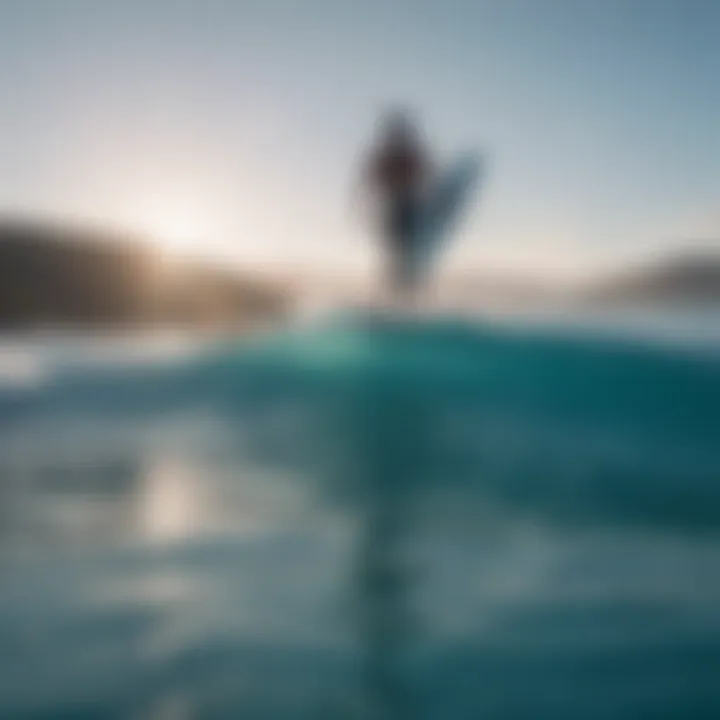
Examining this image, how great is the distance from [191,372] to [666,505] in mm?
1144

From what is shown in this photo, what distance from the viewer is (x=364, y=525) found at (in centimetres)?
159

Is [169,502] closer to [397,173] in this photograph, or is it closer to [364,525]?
[364,525]

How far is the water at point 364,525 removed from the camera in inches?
47.8

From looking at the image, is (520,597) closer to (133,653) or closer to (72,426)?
(133,653)

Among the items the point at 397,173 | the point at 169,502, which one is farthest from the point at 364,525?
the point at 397,173

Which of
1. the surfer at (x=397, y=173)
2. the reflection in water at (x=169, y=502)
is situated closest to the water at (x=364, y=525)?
the reflection in water at (x=169, y=502)

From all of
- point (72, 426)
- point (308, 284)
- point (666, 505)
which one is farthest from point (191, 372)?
point (666, 505)

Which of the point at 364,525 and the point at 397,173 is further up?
the point at 397,173

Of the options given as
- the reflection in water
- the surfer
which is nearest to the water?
the reflection in water

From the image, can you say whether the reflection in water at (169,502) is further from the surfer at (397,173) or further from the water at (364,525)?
the surfer at (397,173)

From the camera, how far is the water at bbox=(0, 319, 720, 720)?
121cm

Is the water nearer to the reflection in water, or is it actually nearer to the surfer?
the reflection in water

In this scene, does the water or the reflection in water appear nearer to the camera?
the water

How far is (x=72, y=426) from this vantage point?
5.69 feet
